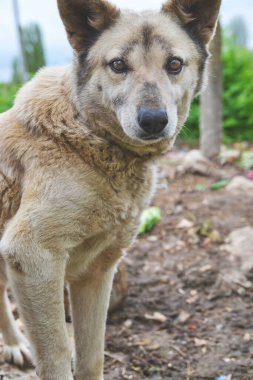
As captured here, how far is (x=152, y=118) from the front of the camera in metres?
2.72

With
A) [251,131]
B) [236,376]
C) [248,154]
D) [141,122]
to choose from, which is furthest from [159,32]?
[251,131]

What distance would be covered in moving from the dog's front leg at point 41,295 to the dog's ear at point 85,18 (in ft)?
3.91

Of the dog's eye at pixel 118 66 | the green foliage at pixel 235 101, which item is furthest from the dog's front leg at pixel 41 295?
the green foliage at pixel 235 101

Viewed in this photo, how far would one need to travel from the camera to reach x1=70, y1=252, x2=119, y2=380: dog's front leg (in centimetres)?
334

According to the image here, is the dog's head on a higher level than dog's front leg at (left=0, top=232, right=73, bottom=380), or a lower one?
higher

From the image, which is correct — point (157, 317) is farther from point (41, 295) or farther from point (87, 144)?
point (87, 144)

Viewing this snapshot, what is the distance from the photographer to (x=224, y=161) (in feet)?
23.5

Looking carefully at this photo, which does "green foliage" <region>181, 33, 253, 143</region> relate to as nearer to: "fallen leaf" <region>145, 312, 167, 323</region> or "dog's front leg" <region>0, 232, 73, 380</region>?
"fallen leaf" <region>145, 312, 167, 323</region>

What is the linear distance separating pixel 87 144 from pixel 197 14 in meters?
1.07

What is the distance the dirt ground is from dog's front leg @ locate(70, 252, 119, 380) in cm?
31

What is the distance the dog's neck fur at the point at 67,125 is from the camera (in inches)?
114

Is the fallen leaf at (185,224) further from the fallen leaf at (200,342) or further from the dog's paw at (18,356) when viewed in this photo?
the dog's paw at (18,356)

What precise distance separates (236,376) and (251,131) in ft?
21.0

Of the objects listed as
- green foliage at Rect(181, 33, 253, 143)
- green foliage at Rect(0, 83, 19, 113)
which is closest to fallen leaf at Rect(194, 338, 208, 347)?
green foliage at Rect(181, 33, 253, 143)
